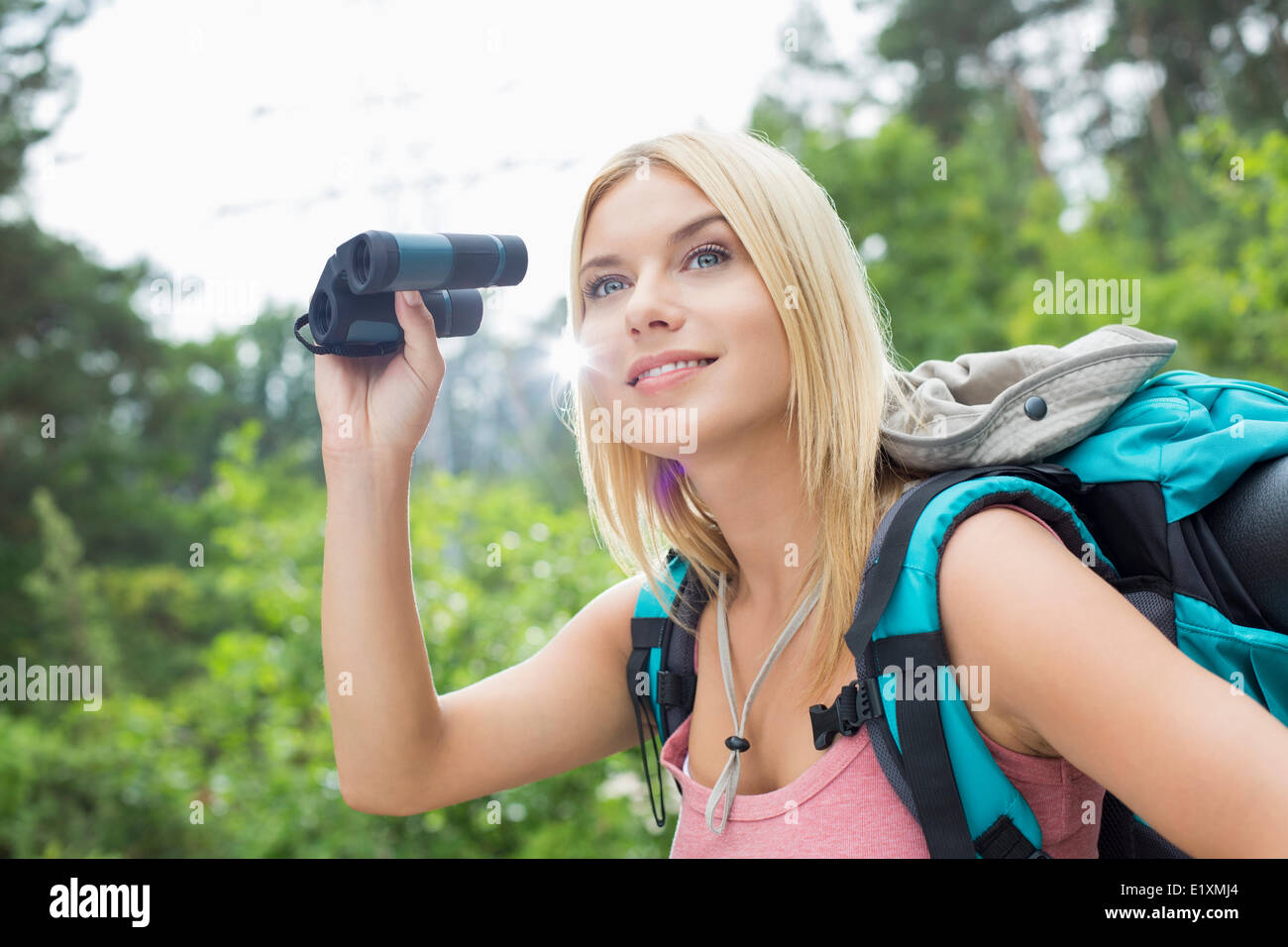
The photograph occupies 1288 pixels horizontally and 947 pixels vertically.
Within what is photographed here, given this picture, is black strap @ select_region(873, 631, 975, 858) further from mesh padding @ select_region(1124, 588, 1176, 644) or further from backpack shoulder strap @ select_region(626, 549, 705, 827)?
backpack shoulder strap @ select_region(626, 549, 705, 827)

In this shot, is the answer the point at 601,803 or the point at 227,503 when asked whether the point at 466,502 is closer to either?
the point at 227,503

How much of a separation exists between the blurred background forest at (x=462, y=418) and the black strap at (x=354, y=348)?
2.25 m

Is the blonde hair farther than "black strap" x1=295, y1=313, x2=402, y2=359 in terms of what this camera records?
No

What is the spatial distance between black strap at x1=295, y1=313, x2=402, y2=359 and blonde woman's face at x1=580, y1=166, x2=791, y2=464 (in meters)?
0.31

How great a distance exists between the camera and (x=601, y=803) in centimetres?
351

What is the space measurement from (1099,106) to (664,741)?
19.1 m

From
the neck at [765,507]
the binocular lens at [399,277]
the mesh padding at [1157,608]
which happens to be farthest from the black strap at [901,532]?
the binocular lens at [399,277]

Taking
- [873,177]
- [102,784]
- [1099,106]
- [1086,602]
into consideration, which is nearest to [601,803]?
[1086,602]

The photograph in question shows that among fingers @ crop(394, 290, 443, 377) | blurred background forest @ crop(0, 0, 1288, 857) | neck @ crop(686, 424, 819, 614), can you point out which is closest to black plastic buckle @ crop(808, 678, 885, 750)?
neck @ crop(686, 424, 819, 614)

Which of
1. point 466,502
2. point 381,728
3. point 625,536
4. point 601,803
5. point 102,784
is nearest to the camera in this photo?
point 381,728

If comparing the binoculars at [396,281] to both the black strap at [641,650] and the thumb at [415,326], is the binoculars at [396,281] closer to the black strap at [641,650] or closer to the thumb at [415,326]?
the thumb at [415,326]

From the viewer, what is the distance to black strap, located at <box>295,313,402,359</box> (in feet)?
4.94

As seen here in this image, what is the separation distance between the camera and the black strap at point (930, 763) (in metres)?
1.09

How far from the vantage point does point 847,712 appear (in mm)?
1229
